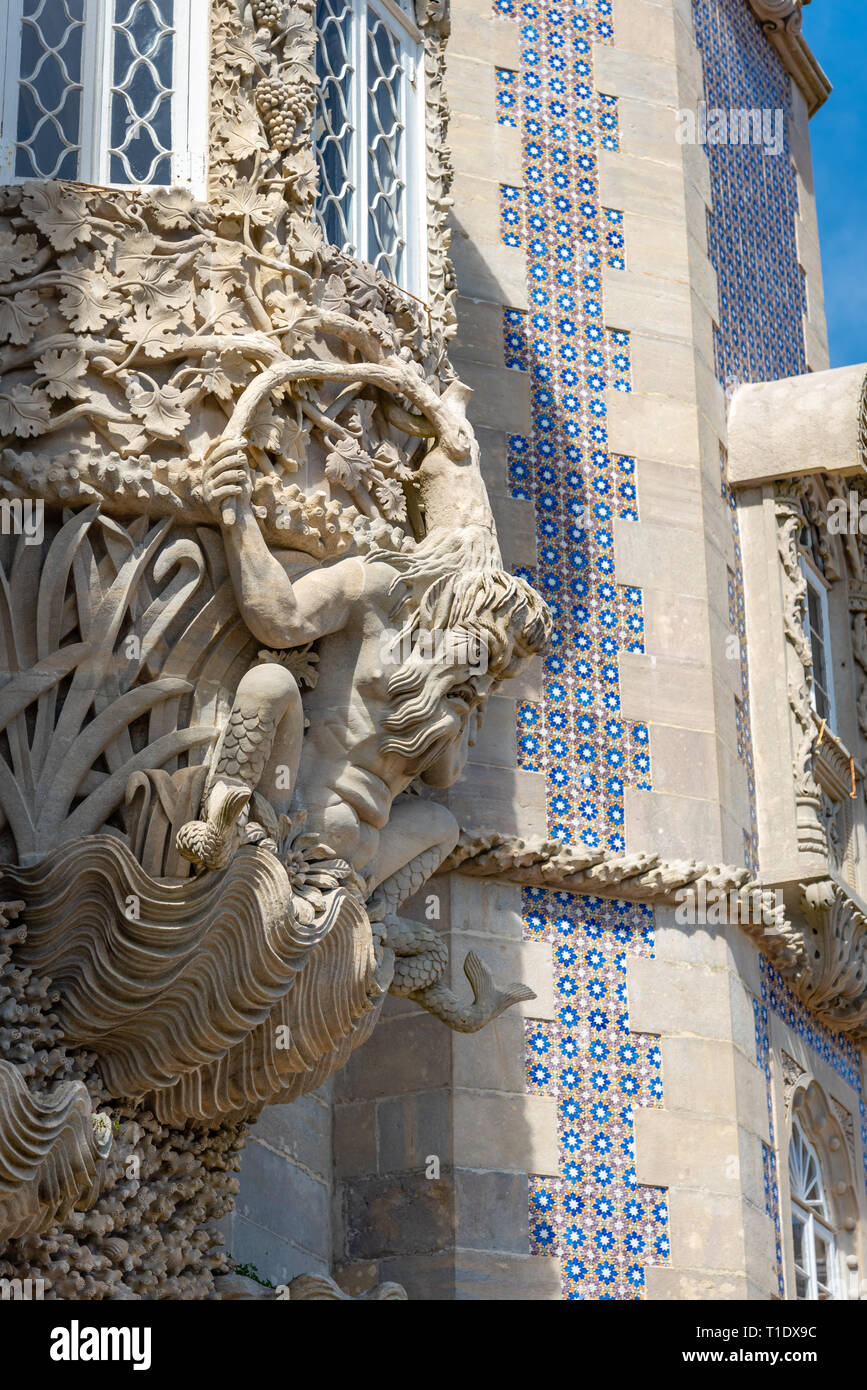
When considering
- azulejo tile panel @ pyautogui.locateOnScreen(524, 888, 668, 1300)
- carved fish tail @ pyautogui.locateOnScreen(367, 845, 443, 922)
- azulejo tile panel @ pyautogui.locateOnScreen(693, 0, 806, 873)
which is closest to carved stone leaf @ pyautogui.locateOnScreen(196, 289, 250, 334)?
carved fish tail @ pyautogui.locateOnScreen(367, 845, 443, 922)

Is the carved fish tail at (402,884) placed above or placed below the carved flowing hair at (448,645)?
below

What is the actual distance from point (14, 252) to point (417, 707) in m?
2.22

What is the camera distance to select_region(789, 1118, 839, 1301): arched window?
40.9ft

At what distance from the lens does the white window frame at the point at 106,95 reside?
937 cm

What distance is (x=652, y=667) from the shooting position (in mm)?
12414

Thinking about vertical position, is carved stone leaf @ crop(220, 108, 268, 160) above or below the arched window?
above

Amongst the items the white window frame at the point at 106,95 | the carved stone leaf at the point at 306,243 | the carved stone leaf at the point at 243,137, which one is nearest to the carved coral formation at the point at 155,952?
the carved stone leaf at the point at 306,243

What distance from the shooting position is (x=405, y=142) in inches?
424

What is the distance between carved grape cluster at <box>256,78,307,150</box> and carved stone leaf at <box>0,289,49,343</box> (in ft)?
4.18

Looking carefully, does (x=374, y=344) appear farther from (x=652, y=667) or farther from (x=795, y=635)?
(x=795, y=635)

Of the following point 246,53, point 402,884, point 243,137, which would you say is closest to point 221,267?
point 243,137

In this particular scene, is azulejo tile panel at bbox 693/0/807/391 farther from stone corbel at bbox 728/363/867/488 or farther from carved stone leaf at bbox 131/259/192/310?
carved stone leaf at bbox 131/259/192/310

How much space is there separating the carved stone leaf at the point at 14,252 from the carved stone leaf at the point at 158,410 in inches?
22.5

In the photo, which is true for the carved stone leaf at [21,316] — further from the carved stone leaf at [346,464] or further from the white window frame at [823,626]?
the white window frame at [823,626]
